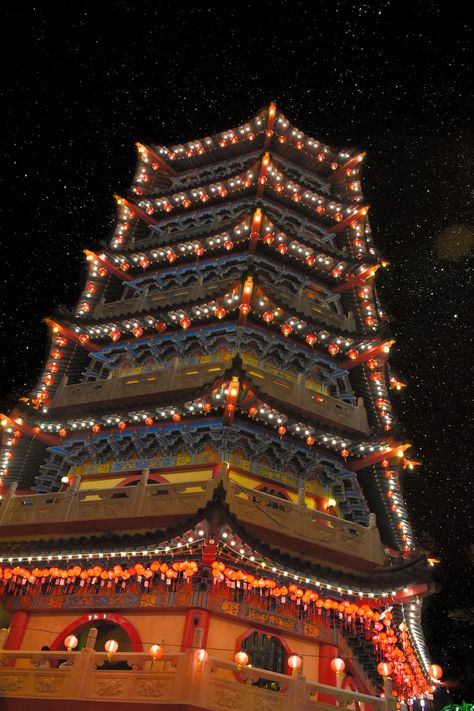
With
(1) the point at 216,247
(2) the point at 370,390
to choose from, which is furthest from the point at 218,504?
(1) the point at 216,247

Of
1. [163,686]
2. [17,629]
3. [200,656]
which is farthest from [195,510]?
[17,629]

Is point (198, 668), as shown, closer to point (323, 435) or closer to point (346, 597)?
point (346, 597)

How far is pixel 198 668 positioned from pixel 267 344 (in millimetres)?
10878

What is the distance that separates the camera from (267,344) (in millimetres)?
18844

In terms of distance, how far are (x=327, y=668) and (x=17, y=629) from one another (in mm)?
7181

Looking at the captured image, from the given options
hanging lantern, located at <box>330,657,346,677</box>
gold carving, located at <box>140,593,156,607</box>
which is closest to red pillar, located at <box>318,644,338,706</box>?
hanging lantern, located at <box>330,657,346,677</box>

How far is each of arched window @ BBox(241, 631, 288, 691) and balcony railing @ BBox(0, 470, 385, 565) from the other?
2.29 metres

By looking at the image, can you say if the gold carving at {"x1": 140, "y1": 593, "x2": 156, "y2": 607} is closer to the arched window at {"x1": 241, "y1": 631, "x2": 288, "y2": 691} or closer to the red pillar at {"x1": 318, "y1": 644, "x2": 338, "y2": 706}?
the arched window at {"x1": 241, "y1": 631, "x2": 288, "y2": 691}

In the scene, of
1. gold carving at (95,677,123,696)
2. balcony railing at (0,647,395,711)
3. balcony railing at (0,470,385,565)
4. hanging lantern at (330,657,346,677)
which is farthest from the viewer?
balcony railing at (0,470,385,565)

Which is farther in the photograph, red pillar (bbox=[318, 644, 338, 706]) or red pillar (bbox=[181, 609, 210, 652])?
red pillar (bbox=[318, 644, 338, 706])

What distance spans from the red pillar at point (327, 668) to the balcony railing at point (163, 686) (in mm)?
2267

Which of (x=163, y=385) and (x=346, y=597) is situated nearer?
(x=346, y=597)

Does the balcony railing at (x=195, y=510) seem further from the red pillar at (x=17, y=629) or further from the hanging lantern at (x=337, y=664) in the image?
the hanging lantern at (x=337, y=664)

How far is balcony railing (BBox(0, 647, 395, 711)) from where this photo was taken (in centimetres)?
959
